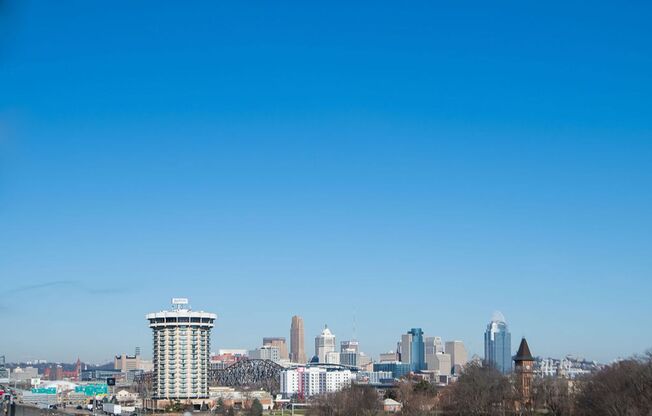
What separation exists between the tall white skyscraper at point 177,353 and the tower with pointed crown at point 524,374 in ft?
132

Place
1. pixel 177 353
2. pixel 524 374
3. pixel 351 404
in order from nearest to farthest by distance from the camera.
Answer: pixel 351 404, pixel 524 374, pixel 177 353

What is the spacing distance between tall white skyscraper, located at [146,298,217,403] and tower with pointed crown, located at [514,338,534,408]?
4015 centimetres

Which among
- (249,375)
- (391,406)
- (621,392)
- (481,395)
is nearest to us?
(621,392)

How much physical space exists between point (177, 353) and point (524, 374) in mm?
45325

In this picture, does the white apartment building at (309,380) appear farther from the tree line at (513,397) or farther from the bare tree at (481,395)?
the bare tree at (481,395)

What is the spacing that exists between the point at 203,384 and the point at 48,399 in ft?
55.5

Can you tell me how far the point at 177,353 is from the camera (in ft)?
351

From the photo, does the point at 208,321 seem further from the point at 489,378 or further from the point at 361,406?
the point at 489,378

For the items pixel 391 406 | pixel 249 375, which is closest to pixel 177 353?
pixel 391 406

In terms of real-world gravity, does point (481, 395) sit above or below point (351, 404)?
above

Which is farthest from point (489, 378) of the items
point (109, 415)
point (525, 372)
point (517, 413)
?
point (109, 415)

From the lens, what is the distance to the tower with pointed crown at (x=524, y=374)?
220 feet

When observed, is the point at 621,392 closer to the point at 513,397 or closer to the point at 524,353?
the point at 513,397

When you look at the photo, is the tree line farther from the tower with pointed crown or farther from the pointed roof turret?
the pointed roof turret
